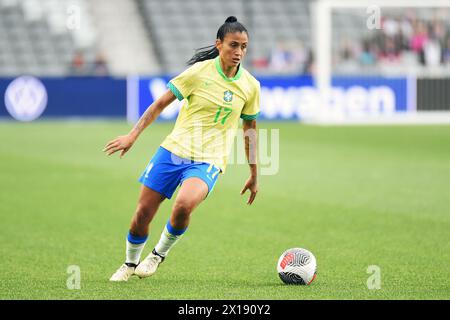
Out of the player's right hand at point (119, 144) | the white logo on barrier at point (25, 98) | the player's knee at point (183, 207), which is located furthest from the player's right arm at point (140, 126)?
the white logo on barrier at point (25, 98)

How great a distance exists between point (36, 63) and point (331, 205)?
1953 cm

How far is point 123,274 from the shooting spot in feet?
24.8

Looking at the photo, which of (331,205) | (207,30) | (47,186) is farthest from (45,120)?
(331,205)

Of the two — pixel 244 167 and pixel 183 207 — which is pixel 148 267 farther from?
pixel 244 167

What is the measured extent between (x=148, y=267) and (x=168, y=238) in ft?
0.93

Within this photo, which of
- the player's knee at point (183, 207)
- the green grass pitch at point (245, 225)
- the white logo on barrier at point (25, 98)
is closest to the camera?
the player's knee at point (183, 207)

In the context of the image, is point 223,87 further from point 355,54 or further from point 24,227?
point 355,54

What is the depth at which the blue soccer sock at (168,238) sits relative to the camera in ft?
24.6

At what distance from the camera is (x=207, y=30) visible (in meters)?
32.7

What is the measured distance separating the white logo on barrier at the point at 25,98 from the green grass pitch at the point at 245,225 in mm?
6288

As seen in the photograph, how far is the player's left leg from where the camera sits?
7195 millimetres

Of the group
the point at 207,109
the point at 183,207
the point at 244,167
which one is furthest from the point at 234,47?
the point at 244,167

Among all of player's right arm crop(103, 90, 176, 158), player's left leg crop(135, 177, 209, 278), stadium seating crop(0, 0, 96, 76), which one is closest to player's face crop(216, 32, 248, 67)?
player's right arm crop(103, 90, 176, 158)

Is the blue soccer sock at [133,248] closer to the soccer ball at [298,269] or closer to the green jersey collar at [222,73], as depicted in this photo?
the soccer ball at [298,269]
